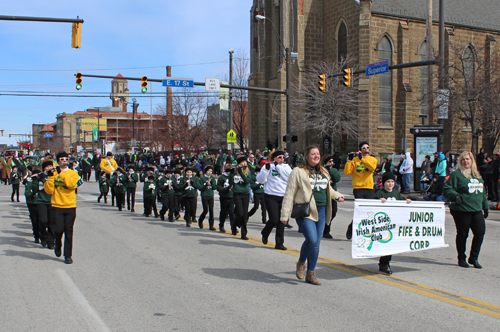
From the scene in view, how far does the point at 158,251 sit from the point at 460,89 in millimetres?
23507

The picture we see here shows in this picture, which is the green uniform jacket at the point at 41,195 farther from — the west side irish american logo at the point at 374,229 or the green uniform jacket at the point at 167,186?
the west side irish american logo at the point at 374,229

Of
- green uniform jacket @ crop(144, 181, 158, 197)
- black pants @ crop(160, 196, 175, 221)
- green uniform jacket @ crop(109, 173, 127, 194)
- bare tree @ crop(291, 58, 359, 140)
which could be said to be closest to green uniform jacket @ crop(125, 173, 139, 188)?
green uniform jacket @ crop(109, 173, 127, 194)

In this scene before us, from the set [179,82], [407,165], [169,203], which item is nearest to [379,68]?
[407,165]

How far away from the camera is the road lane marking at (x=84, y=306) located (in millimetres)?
4699

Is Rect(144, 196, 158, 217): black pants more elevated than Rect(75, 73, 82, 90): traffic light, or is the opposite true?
Rect(75, 73, 82, 90): traffic light

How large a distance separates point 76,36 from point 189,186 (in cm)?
662

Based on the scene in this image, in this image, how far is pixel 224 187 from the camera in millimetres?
10578

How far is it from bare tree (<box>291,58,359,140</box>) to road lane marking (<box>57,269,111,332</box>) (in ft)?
95.4

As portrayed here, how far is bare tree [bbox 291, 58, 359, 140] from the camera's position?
34.8m

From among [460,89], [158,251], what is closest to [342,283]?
[158,251]

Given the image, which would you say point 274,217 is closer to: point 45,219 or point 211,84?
point 45,219

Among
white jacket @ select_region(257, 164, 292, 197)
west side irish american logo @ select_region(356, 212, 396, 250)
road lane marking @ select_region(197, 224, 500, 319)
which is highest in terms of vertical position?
white jacket @ select_region(257, 164, 292, 197)

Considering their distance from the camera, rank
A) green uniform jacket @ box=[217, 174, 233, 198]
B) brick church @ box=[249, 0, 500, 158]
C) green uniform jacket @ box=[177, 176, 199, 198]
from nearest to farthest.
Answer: green uniform jacket @ box=[217, 174, 233, 198] < green uniform jacket @ box=[177, 176, 199, 198] < brick church @ box=[249, 0, 500, 158]

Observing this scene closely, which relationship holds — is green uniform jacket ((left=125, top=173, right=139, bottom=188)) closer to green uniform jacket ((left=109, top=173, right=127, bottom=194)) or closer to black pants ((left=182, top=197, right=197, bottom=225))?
green uniform jacket ((left=109, top=173, right=127, bottom=194))
